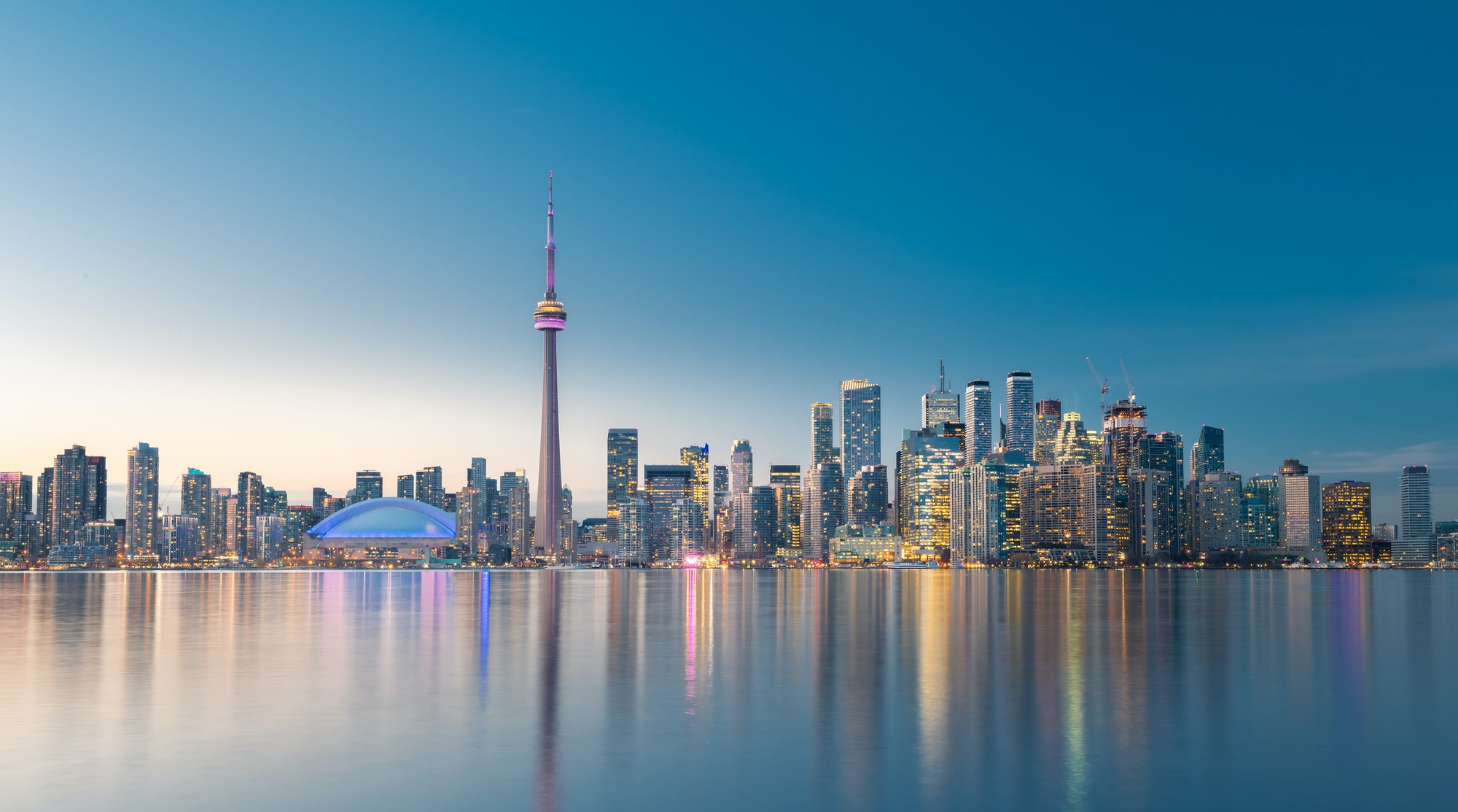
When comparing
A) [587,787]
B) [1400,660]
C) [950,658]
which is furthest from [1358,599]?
[587,787]

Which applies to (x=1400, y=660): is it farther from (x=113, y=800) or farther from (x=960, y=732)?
(x=113, y=800)

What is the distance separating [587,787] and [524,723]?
10618 mm

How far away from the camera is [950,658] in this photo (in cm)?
5872

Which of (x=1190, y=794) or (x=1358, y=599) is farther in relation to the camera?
(x=1358, y=599)

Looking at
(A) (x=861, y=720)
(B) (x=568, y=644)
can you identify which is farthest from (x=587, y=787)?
(B) (x=568, y=644)

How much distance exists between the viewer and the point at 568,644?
6869 centimetres

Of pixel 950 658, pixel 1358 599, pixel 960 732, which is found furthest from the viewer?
pixel 1358 599

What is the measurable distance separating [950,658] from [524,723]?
28109 millimetres

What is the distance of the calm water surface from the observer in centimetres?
2691

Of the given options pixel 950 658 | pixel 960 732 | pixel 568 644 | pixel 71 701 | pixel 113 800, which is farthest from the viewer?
pixel 568 644

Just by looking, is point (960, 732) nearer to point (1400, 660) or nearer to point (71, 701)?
point (71, 701)

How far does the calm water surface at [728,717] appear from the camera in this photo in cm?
2691

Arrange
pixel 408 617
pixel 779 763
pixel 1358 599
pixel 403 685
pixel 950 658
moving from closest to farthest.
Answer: pixel 779 763, pixel 403 685, pixel 950 658, pixel 408 617, pixel 1358 599

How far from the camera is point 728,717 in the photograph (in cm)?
3822
